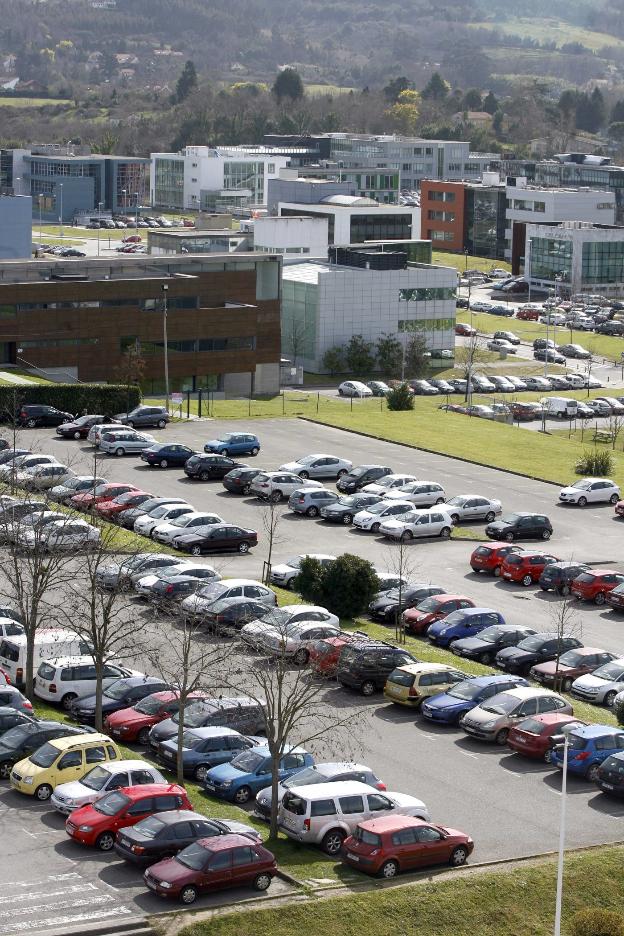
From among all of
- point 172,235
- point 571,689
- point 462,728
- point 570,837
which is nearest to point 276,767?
point 570,837

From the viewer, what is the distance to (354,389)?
102m

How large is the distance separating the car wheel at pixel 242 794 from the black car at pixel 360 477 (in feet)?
105

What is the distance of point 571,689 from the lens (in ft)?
145

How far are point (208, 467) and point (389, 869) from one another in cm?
3629

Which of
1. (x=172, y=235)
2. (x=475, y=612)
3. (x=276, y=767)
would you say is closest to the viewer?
(x=276, y=767)

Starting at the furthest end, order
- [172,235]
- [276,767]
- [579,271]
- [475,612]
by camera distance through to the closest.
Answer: [579,271]
[172,235]
[475,612]
[276,767]

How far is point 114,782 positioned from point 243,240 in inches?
3427

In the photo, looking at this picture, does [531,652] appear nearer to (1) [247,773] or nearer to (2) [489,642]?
(2) [489,642]

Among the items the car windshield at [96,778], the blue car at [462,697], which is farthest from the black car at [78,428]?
the car windshield at [96,778]

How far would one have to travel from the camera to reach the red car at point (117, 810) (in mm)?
30797

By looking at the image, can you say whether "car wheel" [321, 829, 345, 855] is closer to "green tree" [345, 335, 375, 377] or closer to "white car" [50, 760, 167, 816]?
"white car" [50, 760, 167, 816]

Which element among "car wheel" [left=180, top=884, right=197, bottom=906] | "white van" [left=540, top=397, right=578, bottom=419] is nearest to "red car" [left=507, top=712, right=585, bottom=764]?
"car wheel" [left=180, top=884, right=197, bottom=906]

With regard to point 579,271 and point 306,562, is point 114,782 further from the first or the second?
point 579,271

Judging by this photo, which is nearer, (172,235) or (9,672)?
(9,672)
